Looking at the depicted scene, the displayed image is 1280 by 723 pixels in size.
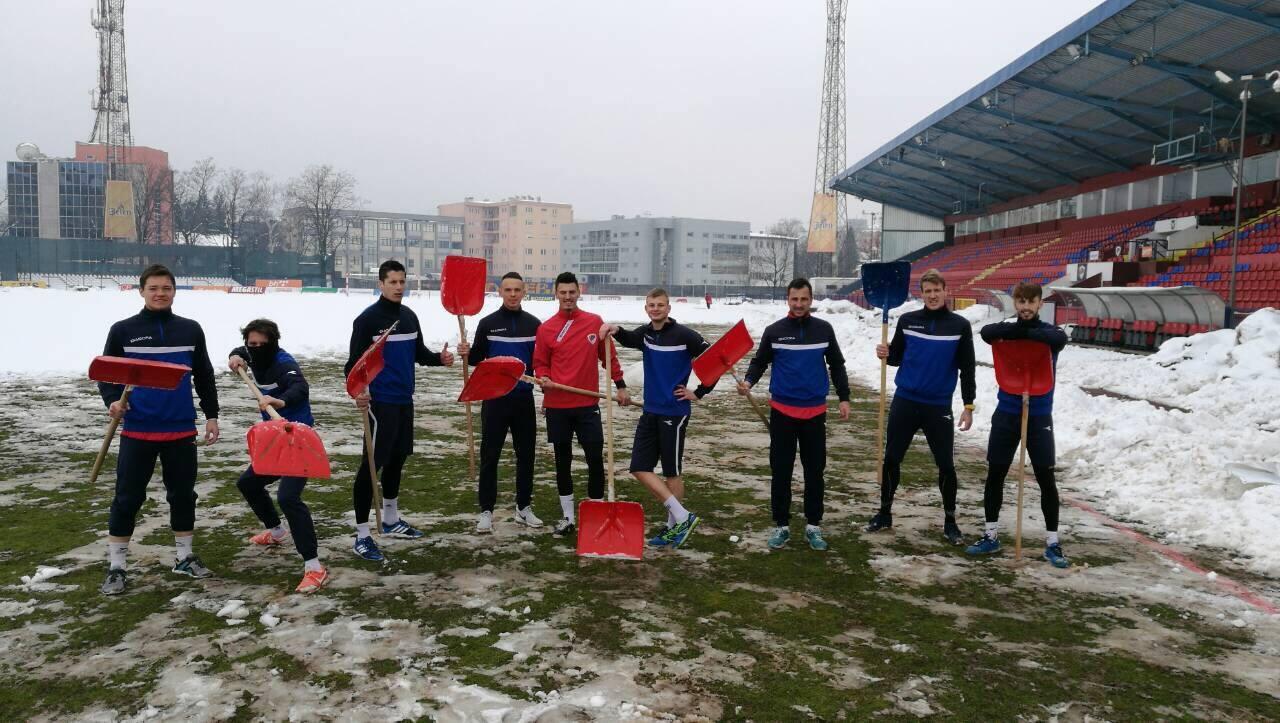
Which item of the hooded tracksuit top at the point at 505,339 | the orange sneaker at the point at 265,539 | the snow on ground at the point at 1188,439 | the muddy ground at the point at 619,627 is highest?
the hooded tracksuit top at the point at 505,339

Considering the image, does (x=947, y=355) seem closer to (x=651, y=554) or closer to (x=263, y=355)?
(x=651, y=554)

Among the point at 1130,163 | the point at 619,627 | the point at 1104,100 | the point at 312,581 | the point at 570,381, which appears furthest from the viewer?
the point at 1130,163

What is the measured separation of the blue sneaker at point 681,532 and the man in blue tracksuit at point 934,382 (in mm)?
1492

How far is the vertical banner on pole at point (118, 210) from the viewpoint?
71.5 m

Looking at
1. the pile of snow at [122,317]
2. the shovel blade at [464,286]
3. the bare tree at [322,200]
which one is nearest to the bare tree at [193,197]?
the bare tree at [322,200]

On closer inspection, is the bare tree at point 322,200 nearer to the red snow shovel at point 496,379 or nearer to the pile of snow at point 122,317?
the pile of snow at point 122,317

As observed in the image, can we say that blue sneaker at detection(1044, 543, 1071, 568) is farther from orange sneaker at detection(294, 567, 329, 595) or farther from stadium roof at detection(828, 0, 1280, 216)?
stadium roof at detection(828, 0, 1280, 216)

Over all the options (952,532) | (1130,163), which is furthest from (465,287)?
(1130,163)

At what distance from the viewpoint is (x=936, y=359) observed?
603 centimetres

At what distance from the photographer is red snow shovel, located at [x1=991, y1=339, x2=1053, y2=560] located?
5.58 metres

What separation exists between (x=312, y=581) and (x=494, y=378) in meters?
1.77

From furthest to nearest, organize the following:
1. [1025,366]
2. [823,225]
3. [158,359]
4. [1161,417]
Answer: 1. [823,225]
2. [1161,417]
3. [1025,366]
4. [158,359]

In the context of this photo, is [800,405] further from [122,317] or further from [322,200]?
[322,200]

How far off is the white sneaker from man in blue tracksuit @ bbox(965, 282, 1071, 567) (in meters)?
3.16
